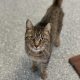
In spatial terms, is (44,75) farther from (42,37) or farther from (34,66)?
(42,37)

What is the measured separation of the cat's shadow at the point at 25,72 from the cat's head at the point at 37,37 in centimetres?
29

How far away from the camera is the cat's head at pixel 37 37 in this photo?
1271 millimetres

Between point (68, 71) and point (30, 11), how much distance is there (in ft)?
2.60

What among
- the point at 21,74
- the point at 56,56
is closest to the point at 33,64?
the point at 21,74

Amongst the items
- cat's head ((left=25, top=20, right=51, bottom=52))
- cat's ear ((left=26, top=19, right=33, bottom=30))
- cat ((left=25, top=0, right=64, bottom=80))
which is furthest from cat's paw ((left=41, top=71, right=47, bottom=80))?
cat's ear ((left=26, top=19, right=33, bottom=30))

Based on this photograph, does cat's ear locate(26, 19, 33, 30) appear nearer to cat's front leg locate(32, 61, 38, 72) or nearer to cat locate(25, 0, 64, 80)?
cat locate(25, 0, 64, 80)

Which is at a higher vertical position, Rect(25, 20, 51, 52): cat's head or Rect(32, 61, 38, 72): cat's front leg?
Rect(25, 20, 51, 52): cat's head

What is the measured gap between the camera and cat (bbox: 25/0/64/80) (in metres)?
1.28

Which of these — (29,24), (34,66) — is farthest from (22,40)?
(29,24)

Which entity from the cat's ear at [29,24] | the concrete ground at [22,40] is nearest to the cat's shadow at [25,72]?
the concrete ground at [22,40]

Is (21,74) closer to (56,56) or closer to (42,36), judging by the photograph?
(56,56)

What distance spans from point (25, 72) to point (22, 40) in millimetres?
325

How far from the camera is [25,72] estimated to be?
156cm

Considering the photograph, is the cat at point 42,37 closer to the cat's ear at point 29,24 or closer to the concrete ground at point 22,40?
the cat's ear at point 29,24
